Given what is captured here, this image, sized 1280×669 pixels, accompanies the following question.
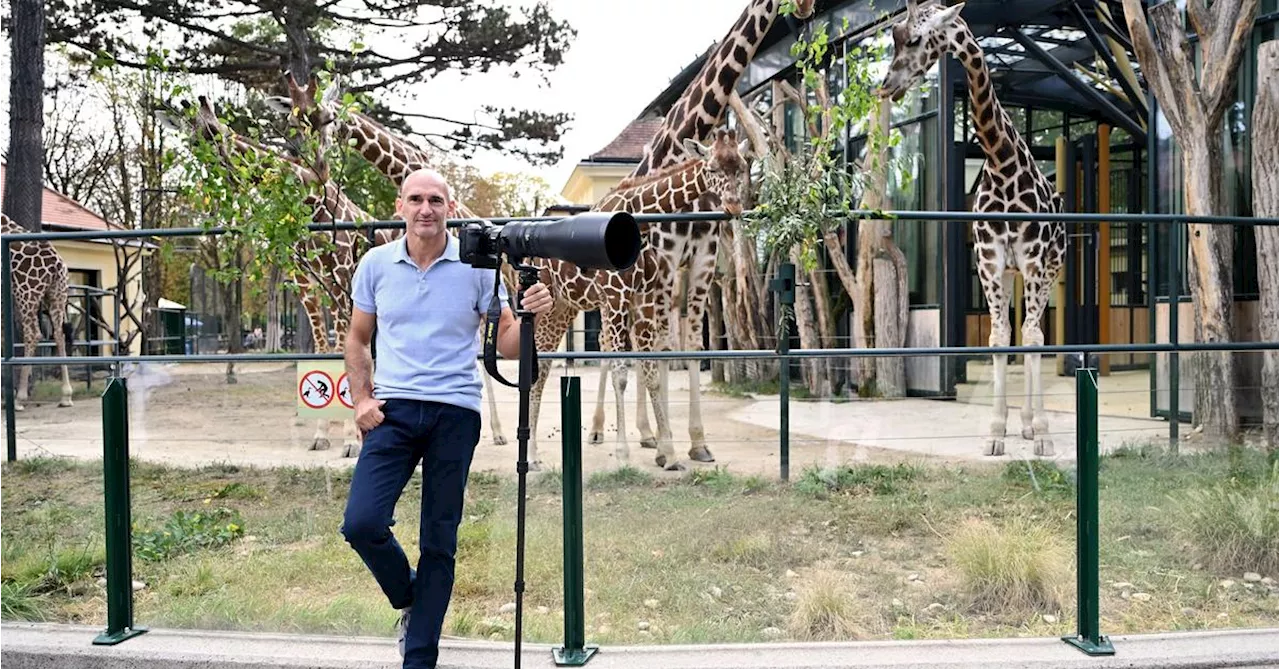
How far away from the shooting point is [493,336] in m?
2.99

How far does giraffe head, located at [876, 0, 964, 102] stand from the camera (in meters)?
6.84

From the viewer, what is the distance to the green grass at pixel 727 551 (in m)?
3.71

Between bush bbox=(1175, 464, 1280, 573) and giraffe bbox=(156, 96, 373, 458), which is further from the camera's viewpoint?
giraffe bbox=(156, 96, 373, 458)

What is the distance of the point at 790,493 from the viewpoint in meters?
4.74

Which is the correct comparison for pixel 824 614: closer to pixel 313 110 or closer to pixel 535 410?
pixel 535 410

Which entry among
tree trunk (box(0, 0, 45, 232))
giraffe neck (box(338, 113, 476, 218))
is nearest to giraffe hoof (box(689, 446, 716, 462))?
giraffe neck (box(338, 113, 476, 218))

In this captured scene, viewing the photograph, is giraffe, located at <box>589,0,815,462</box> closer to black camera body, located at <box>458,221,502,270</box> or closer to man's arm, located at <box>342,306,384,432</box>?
man's arm, located at <box>342,306,384,432</box>

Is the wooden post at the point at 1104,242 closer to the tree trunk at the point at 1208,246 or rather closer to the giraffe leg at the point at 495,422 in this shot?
the tree trunk at the point at 1208,246

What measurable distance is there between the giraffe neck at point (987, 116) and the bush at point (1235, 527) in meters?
3.44

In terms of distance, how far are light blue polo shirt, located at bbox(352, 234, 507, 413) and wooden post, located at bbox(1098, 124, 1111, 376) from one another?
11.6 meters

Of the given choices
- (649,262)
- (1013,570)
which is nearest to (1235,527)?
(1013,570)

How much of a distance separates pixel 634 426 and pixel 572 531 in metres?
Answer: 1.40

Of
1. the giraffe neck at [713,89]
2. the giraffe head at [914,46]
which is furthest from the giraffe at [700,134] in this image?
the giraffe head at [914,46]

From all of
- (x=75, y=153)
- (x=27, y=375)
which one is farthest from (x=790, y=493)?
(x=75, y=153)
